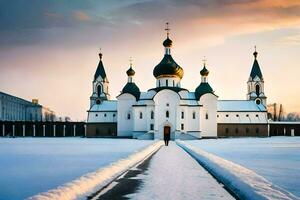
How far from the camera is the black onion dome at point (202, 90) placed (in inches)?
2694

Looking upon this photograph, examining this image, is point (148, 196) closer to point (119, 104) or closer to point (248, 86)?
point (119, 104)

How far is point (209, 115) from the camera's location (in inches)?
2665

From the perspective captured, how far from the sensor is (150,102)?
213 ft

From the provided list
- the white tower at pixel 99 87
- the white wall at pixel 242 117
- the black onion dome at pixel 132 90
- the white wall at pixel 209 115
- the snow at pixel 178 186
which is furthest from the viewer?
the white tower at pixel 99 87

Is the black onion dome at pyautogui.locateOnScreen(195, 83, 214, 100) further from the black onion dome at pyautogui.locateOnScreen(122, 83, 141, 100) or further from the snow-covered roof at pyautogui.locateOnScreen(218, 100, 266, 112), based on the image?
the black onion dome at pyautogui.locateOnScreen(122, 83, 141, 100)

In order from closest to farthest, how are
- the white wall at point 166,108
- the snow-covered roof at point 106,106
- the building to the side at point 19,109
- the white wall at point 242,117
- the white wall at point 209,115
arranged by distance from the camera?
the white wall at point 166,108 < the white wall at point 209,115 < the white wall at point 242,117 < the snow-covered roof at point 106,106 < the building to the side at point 19,109

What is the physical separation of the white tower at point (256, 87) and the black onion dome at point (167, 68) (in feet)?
62.1

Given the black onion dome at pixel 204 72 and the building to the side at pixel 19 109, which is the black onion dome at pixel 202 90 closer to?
the black onion dome at pixel 204 72

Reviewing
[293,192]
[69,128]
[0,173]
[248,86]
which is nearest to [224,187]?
[293,192]

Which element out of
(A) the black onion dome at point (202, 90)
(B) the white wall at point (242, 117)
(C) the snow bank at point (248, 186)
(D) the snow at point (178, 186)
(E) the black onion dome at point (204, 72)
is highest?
(E) the black onion dome at point (204, 72)

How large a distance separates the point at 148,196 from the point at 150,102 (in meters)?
55.3

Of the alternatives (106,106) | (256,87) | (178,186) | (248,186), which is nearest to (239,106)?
(256,87)

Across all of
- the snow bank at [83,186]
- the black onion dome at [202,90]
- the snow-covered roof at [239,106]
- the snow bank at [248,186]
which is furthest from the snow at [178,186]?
the snow-covered roof at [239,106]

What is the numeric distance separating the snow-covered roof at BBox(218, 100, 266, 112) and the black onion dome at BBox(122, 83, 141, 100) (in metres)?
16.0
